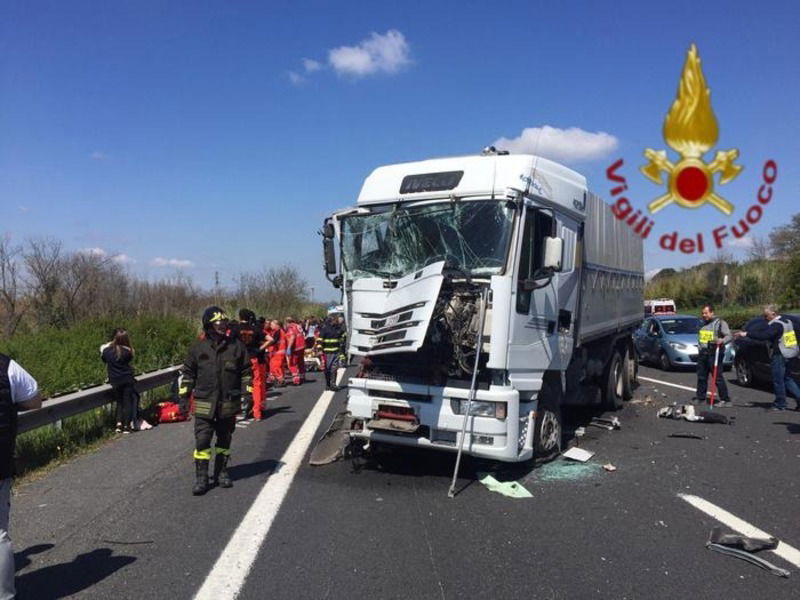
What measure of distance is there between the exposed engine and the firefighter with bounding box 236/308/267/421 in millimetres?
5012

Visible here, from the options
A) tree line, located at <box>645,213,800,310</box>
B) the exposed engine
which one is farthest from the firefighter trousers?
tree line, located at <box>645,213,800,310</box>

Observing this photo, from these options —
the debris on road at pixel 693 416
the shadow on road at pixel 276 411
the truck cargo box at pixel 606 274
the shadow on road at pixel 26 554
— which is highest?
the truck cargo box at pixel 606 274

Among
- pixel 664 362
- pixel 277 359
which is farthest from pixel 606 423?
pixel 277 359

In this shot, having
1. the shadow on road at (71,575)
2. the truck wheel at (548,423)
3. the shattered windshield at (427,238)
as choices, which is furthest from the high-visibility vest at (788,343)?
the shadow on road at (71,575)

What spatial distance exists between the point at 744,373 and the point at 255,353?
10.1 metres

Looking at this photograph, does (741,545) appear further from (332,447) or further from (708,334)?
(708,334)

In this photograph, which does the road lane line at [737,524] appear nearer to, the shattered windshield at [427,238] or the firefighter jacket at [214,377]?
the shattered windshield at [427,238]

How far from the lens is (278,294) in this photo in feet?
149

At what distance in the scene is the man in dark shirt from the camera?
10484 mm

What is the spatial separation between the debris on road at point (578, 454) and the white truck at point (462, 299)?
0.21m

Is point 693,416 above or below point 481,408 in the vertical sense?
below

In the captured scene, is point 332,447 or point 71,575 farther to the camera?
point 332,447

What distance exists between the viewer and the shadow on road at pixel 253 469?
691 cm

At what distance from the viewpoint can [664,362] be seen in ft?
57.2
